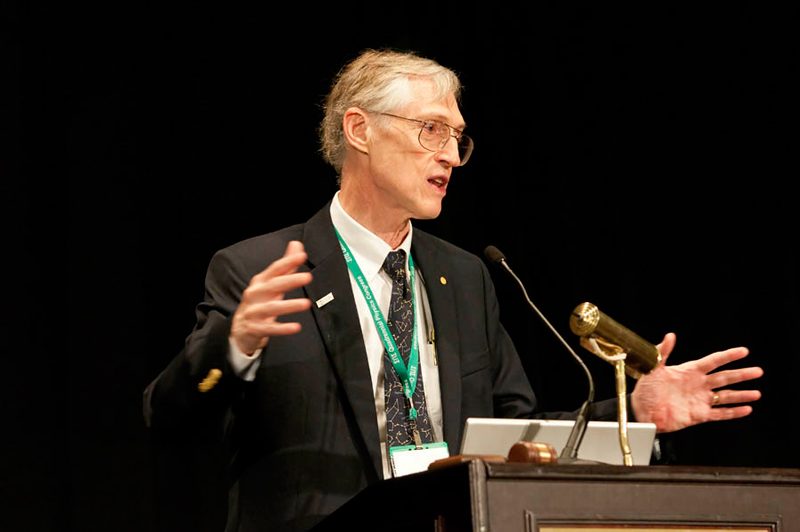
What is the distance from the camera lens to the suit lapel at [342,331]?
7.76 ft

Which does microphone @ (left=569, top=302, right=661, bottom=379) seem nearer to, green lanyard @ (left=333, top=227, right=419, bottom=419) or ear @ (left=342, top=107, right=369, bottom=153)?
green lanyard @ (left=333, top=227, right=419, bottom=419)

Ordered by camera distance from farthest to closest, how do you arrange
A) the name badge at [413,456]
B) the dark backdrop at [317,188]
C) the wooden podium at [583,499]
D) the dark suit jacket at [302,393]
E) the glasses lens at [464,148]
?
the dark backdrop at [317,188] < the glasses lens at [464,148] < the name badge at [413,456] < the dark suit jacket at [302,393] < the wooden podium at [583,499]

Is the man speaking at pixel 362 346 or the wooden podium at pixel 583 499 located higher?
the man speaking at pixel 362 346

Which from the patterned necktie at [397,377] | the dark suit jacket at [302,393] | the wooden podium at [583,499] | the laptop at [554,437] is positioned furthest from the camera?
the patterned necktie at [397,377]

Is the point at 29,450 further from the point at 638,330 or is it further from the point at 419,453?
the point at 638,330

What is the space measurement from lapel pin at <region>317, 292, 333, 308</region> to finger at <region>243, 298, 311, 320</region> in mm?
→ 554

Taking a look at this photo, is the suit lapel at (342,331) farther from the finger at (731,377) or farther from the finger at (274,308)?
the finger at (731,377)

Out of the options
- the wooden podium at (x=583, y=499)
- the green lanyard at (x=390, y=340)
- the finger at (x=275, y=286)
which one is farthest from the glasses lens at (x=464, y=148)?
the wooden podium at (x=583, y=499)

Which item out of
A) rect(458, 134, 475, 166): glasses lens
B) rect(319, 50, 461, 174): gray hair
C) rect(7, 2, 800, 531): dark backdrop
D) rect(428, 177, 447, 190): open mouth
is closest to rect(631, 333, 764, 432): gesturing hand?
rect(428, 177, 447, 190): open mouth

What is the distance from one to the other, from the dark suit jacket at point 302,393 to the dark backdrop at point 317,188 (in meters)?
0.90

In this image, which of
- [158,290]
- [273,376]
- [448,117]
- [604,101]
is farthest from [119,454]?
[604,101]

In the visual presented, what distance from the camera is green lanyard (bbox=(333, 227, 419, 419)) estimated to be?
8.27 ft

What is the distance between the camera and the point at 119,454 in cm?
323

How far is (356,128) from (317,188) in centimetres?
90
